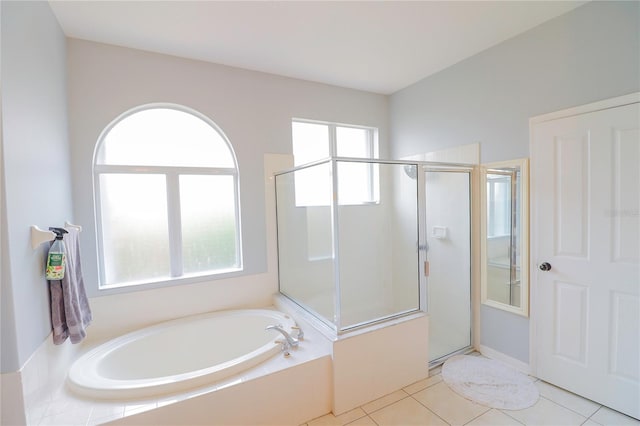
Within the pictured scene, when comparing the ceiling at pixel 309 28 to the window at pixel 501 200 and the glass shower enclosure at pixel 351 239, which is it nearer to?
the glass shower enclosure at pixel 351 239

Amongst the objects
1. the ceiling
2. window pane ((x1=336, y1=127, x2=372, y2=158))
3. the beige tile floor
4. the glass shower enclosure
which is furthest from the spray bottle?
window pane ((x1=336, y1=127, x2=372, y2=158))

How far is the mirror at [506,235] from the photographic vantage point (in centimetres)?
229

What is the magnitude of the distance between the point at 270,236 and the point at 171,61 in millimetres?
1749

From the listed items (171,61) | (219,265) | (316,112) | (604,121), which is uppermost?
(171,61)

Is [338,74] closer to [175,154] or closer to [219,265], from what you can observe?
[175,154]

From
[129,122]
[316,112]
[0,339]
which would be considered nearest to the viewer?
[0,339]

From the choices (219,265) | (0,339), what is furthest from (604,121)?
(0,339)

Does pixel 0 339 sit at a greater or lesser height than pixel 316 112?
lesser

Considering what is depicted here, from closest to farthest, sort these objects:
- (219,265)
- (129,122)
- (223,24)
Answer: (223,24), (129,122), (219,265)

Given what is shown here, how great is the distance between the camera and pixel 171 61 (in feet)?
8.01

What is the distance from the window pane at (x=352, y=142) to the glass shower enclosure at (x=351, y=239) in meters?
0.49

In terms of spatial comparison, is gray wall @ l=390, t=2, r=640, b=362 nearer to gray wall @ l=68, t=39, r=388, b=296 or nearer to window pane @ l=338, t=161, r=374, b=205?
window pane @ l=338, t=161, r=374, b=205

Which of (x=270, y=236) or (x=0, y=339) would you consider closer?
(x=0, y=339)

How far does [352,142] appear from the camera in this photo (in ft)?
11.4
